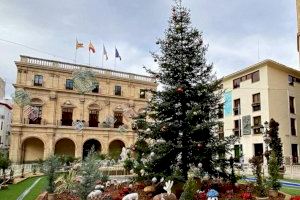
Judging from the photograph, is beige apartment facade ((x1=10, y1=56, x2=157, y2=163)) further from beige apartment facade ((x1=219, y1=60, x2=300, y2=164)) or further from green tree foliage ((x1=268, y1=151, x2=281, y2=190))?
green tree foliage ((x1=268, y1=151, x2=281, y2=190))

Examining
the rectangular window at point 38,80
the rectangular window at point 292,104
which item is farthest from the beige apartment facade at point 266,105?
the rectangular window at point 38,80

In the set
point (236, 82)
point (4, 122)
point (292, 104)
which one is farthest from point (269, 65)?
point (4, 122)

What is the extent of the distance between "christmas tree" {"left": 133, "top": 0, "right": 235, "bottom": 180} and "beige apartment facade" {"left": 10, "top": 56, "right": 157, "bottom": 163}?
21930 millimetres

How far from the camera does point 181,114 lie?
11.4 metres

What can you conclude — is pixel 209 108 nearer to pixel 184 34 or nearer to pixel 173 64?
pixel 173 64

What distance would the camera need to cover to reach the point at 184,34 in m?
12.1

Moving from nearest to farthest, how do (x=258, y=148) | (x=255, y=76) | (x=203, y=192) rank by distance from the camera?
(x=203, y=192) < (x=258, y=148) < (x=255, y=76)

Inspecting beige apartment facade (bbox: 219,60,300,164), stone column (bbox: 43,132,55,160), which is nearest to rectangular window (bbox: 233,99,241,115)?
beige apartment facade (bbox: 219,60,300,164)

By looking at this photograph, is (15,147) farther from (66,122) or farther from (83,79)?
(83,79)

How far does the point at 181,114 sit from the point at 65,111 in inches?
1142

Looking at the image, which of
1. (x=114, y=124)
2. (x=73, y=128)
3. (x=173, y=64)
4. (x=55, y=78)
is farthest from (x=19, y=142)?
(x=173, y=64)

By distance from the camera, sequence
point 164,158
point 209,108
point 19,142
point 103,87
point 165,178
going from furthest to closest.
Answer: point 103,87
point 19,142
point 209,108
point 164,158
point 165,178

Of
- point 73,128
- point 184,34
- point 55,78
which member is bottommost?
point 73,128

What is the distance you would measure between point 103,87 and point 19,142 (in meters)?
12.4
